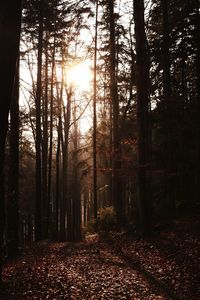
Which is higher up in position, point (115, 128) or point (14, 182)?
point (115, 128)

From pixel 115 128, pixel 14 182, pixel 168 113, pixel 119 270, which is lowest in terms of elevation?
pixel 119 270

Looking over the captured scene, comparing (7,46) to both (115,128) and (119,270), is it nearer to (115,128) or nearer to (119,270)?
(119,270)

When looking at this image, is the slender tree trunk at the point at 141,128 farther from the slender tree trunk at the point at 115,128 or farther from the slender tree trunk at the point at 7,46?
the slender tree trunk at the point at 7,46

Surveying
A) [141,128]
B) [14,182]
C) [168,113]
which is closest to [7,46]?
[141,128]

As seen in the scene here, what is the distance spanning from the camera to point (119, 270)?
9195 millimetres

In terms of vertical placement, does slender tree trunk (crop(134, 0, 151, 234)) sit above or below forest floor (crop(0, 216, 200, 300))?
above

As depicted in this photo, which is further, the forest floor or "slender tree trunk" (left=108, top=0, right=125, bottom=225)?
"slender tree trunk" (left=108, top=0, right=125, bottom=225)

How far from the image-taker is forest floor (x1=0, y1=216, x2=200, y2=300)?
7156 millimetres

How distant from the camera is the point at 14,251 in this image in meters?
13.2

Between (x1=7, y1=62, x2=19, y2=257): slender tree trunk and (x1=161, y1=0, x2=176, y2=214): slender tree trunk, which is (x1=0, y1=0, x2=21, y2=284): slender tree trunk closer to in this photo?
(x1=7, y1=62, x2=19, y2=257): slender tree trunk

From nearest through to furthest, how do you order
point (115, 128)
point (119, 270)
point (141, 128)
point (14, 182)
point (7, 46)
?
point (7, 46), point (119, 270), point (141, 128), point (14, 182), point (115, 128)

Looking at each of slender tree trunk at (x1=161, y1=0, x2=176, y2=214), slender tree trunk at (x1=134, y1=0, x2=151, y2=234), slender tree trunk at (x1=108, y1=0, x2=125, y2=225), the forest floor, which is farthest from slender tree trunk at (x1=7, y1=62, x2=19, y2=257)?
slender tree trunk at (x1=161, y1=0, x2=176, y2=214)

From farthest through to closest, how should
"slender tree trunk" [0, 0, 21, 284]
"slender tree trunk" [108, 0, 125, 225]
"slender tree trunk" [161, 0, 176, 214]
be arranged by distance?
1. "slender tree trunk" [108, 0, 125, 225]
2. "slender tree trunk" [161, 0, 176, 214]
3. "slender tree trunk" [0, 0, 21, 284]

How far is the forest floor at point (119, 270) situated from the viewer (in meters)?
7.16
